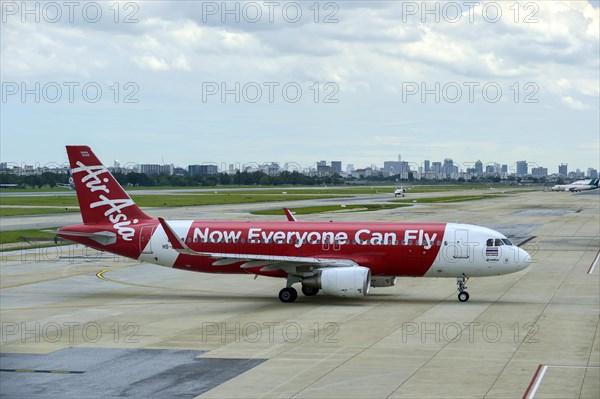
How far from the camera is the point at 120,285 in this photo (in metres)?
48.8

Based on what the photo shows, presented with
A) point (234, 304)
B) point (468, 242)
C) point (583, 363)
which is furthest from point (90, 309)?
point (583, 363)

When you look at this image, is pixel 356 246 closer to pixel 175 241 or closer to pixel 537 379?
pixel 175 241

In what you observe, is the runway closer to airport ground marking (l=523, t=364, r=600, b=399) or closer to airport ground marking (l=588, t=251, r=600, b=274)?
airport ground marking (l=523, t=364, r=600, b=399)

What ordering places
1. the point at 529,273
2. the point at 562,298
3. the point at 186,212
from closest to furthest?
1. the point at 562,298
2. the point at 529,273
3. the point at 186,212

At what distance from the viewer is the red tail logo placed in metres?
45.8

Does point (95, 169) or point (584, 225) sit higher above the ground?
point (95, 169)

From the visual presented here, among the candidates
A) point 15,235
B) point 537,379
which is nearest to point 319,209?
point 15,235

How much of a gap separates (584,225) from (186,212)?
48708mm

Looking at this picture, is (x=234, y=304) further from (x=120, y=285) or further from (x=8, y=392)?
(x=8, y=392)

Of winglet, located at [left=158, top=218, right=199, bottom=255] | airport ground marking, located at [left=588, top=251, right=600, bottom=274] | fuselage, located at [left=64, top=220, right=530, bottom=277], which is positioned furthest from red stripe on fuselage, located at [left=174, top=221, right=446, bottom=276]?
airport ground marking, located at [left=588, top=251, right=600, bottom=274]

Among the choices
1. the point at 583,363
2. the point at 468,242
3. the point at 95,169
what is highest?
the point at 95,169

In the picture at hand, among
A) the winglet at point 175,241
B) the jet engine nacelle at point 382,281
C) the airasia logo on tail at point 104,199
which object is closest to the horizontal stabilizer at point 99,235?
the airasia logo on tail at point 104,199

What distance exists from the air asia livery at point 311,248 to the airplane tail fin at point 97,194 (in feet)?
0.18

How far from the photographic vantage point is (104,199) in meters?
45.8
